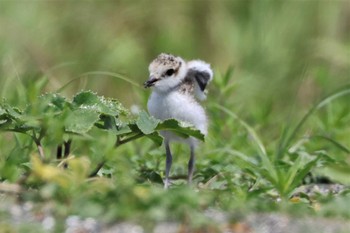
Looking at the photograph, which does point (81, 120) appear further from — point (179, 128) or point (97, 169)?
point (179, 128)

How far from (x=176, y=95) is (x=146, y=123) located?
2.54 feet

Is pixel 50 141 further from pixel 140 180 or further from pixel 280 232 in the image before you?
pixel 280 232

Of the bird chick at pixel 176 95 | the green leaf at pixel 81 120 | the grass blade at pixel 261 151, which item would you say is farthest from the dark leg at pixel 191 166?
the green leaf at pixel 81 120

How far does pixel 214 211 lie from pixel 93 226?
1.61 ft

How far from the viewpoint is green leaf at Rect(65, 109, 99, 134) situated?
4.66 m

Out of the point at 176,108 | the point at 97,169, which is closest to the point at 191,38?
the point at 176,108

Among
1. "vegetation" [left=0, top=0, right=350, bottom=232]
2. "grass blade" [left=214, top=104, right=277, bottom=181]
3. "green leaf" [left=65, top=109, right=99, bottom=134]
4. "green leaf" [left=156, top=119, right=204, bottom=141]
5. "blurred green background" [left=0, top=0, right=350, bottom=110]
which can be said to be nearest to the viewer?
"vegetation" [left=0, top=0, right=350, bottom=232]

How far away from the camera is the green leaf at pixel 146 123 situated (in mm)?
4719

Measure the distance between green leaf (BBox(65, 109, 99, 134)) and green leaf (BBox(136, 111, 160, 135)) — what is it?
19cm

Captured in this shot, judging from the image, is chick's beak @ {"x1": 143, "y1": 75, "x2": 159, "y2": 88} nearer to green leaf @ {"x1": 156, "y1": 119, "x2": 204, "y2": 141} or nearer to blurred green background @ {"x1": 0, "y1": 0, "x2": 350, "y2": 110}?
green leaf @ {"x1": 156, "y1": 119, "x2": 204, "y2": 141}

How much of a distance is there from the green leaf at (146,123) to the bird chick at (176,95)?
58cm

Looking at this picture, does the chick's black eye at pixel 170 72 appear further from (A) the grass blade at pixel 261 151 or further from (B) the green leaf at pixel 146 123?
(B) the green leaf at pixel 146 123

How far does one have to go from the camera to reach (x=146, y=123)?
188 inches

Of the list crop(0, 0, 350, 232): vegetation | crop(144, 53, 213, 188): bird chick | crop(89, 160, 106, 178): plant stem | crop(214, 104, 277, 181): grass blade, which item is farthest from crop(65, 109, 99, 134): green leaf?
crop(214, 104, 277, 181): grass blade
